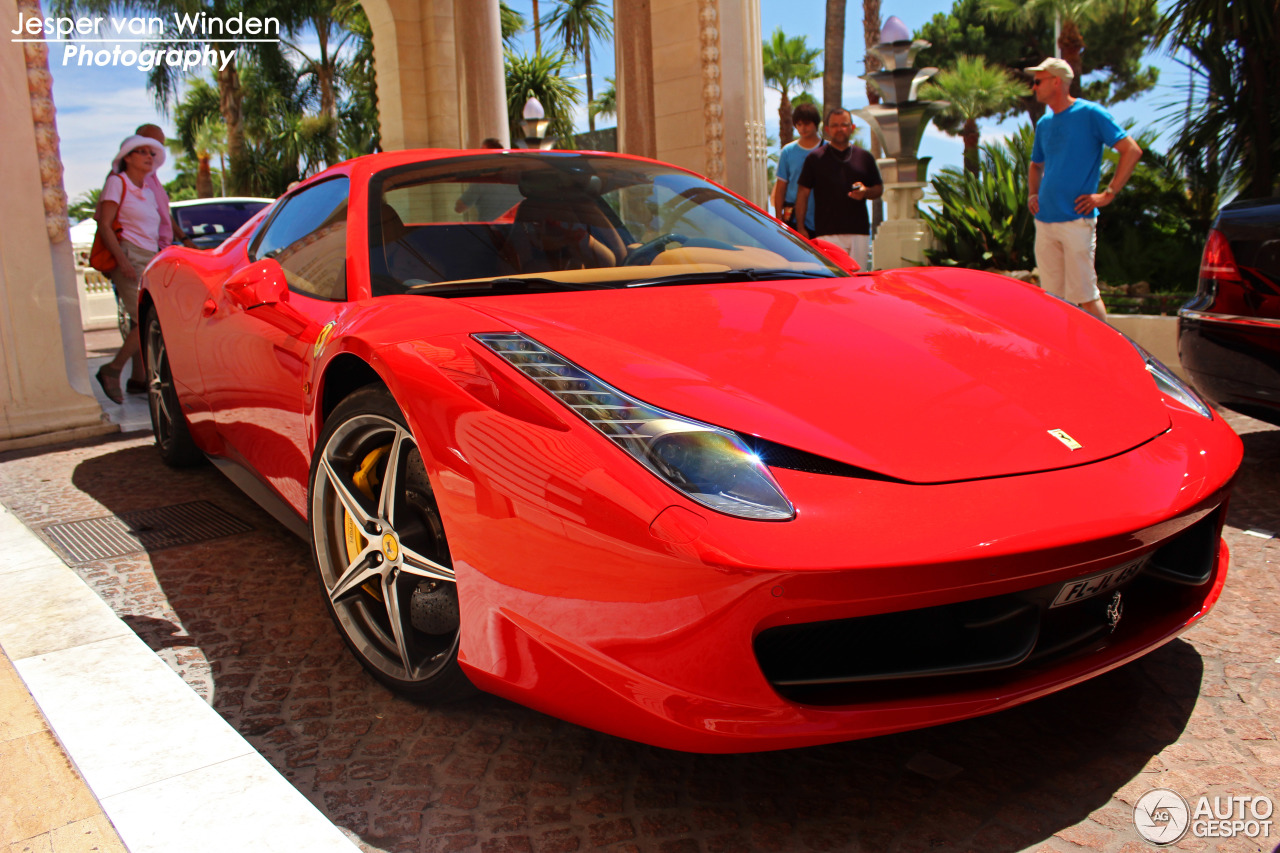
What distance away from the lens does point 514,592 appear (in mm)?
1750

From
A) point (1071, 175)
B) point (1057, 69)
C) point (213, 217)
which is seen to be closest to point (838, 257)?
point (1071, 175)

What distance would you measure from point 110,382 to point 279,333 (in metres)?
4.67

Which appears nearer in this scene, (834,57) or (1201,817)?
(1201,817)

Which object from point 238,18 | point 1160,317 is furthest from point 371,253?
point 238,18

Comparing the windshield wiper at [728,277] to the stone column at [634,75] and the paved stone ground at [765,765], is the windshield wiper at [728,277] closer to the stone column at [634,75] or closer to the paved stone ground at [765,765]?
the paved stone ground at [765,765]

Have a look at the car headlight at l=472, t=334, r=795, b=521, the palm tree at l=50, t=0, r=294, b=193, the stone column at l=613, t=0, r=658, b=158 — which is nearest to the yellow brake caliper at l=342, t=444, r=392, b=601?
the car headlight at l=472, t=334, r=795, b=521

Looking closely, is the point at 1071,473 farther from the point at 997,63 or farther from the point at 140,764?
the point at 997,63

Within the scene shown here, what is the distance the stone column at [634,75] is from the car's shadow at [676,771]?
29.2 feet

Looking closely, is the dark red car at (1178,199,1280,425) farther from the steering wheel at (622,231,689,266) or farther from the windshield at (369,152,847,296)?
the steering wheel at (622,231,689,266)

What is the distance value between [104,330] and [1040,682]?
→ 16.3 meters

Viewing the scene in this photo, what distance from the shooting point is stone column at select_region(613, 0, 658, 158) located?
407 inches

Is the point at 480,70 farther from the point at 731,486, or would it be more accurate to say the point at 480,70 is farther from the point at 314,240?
the point at 731,486

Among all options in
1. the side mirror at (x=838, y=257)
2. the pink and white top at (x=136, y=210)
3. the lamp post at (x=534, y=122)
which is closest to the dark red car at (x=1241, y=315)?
the side mirror at (x=838, y=257)

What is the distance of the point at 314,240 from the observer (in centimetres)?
302
